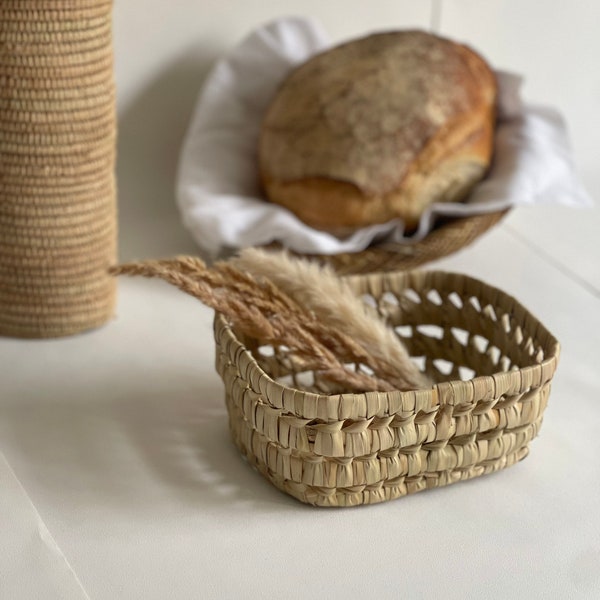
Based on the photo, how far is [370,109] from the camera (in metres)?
0.99

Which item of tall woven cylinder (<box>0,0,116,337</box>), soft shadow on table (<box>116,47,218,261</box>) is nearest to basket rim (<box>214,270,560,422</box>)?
tall woven cylinder (<box>0,0,116,337</box>)

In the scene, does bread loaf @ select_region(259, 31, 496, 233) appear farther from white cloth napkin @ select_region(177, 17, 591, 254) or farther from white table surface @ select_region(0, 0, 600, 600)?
white table surface @ select_region(0, 0, 600, 600)

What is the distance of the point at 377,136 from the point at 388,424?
393mm

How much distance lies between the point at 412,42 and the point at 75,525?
1.90 ft

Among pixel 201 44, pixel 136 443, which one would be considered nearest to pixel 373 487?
pixel 136 443

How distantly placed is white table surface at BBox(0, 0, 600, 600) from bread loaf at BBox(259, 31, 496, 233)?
0.52 ft

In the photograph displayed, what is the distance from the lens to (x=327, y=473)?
2.22 feet

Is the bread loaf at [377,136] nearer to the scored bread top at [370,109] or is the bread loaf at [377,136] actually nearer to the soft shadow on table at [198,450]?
the scored bread top at [370,109]

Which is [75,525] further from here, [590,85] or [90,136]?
[590,85]

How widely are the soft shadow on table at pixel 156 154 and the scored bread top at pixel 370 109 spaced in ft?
0.41

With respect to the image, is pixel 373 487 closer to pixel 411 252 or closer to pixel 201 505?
pixel 201 505

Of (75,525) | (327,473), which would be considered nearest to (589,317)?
(327,473)

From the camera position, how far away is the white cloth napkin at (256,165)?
99 cm

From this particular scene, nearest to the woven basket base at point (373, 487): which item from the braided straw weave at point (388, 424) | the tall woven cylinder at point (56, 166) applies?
the braided straw weave at point (388, 424)
